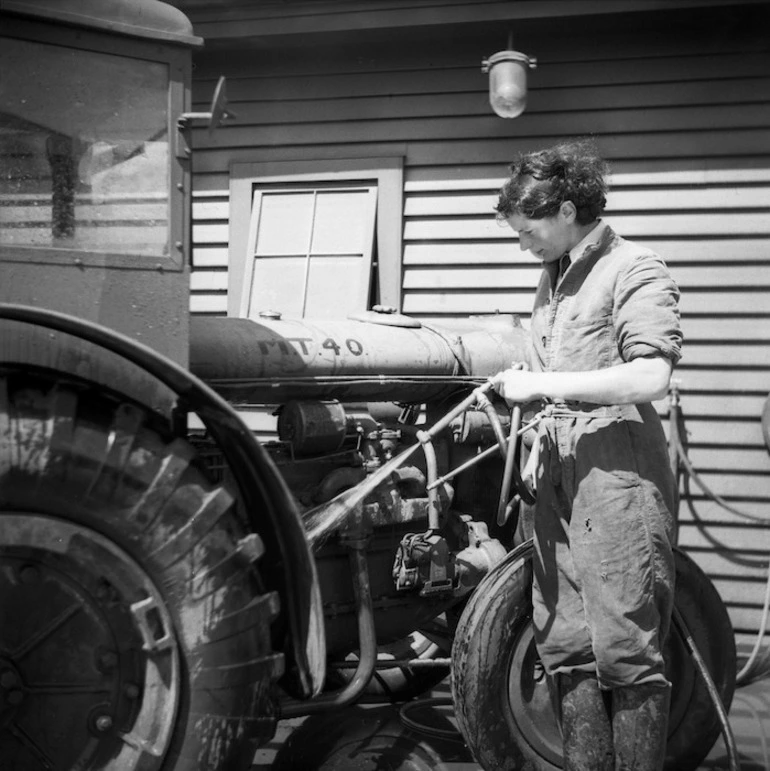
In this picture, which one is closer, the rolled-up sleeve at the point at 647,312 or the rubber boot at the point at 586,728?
the rolled-up sleeve at the point at 647,312

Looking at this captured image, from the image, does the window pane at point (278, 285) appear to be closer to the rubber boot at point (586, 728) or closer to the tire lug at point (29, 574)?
the rubber boot at point (586, 728)

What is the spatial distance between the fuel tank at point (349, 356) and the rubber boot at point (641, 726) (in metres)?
1.34

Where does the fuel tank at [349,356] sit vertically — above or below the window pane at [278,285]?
below

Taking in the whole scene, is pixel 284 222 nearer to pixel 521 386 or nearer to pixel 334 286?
pixel 334 286

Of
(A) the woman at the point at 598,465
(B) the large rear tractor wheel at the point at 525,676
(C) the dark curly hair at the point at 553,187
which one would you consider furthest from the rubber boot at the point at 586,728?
(C) the dark curly hair at the point at 553,187

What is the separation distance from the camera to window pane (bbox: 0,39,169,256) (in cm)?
250

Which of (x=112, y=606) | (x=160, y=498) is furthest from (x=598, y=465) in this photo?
(x=112, y=606)

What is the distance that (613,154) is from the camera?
580cm

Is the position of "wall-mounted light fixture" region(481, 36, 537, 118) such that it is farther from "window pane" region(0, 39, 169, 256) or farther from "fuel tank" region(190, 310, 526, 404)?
"window pane" region(0, 39, 169, 256)

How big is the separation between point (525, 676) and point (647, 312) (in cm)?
133

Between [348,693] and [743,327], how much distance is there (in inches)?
146

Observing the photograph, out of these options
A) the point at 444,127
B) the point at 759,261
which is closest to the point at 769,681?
the point at 759,261

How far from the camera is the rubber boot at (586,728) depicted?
2857 mm

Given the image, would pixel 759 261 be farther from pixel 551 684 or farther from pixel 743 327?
pixel 551 684
